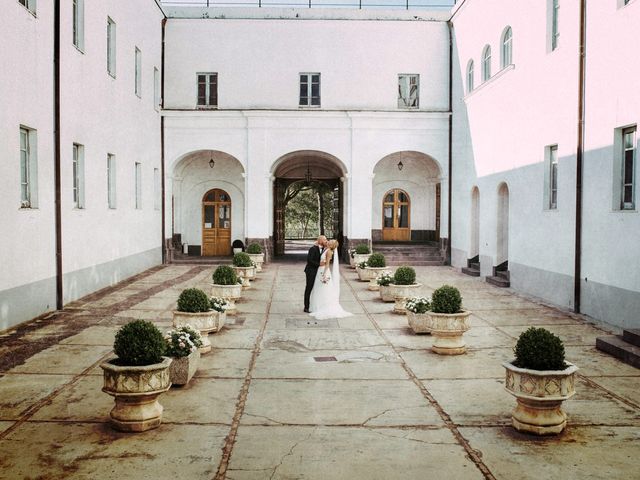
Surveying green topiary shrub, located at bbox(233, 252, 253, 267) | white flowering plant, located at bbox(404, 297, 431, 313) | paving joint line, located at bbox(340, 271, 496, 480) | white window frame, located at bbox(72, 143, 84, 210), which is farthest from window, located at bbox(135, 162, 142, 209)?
paving joint line, located at bbox(340, 271, 496, 480)

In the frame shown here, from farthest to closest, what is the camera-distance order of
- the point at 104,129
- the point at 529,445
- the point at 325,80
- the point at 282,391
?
1. the point at 325,80
2. the point at 104,129
3. the point at 282,391
4. the point at 529,445

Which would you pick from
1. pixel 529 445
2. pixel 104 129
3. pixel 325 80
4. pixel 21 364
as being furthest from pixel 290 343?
pixel 325 80

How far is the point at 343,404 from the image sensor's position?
23.2ft

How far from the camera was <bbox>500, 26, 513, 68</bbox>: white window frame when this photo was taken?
58.4 feet

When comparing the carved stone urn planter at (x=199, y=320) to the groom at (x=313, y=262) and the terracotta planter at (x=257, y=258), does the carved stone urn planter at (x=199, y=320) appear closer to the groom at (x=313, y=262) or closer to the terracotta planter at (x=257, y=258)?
the groom at (x=313, y=262)

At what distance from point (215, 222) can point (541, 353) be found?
22.4 metres

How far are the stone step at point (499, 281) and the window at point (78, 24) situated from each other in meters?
12.7

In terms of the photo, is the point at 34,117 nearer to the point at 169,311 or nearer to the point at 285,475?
the point at 169,311

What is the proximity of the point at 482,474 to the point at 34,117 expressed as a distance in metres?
10.9

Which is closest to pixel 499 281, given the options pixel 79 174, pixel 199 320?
pixel 199 320

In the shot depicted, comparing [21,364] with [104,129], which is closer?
[21,364]

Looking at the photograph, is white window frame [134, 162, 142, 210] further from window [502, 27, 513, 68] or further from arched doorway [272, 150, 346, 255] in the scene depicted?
window [502, 27, 513, 68]

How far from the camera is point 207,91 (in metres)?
24.7

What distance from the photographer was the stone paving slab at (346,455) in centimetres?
520
